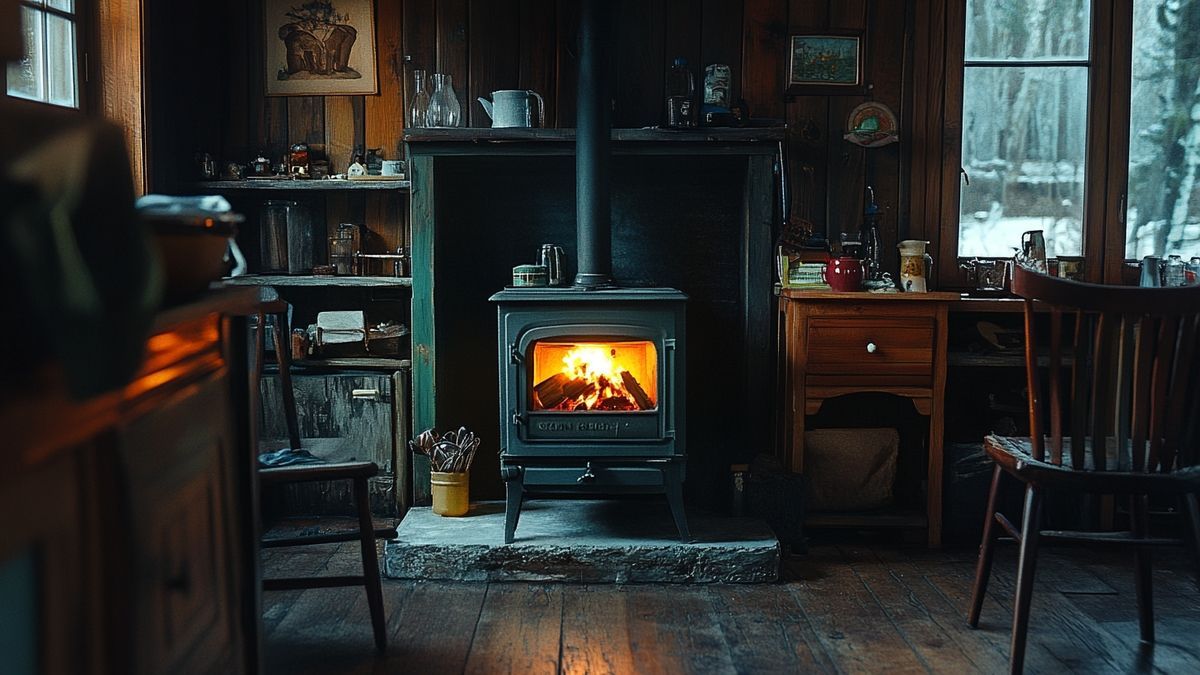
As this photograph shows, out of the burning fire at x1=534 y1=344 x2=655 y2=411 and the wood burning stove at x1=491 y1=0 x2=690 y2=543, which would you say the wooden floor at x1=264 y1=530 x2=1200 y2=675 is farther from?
the burning fire at x1=534 y1=344 x2=655 y2=411

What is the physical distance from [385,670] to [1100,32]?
312 cm

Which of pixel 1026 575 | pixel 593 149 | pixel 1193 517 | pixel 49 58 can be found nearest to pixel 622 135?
pixel 593 149

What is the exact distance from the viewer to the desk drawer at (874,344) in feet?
10.7

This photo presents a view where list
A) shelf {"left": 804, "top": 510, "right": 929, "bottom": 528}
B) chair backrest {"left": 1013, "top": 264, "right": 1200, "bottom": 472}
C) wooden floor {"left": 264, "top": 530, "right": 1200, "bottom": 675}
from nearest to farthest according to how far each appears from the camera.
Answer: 1. chair backrest {"left": 1013, "top": 264, "right": 1200, "bottom": 472}
2. wooden floor {"left": 264, "top": 530, "right": 1200, "bottom": 675}
3. shelf {"left": 804, "top": 510, "right": 929, "bottom": 528}

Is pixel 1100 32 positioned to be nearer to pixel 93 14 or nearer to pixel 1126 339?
pixel 1126 339

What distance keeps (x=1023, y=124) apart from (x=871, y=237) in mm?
691

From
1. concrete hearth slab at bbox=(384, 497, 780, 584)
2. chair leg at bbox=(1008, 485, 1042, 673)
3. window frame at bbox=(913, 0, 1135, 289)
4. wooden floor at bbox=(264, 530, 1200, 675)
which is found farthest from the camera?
window frame at bbox=(913, 0, 1135, 289)

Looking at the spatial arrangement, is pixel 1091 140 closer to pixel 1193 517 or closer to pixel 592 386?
pixel 1193 517

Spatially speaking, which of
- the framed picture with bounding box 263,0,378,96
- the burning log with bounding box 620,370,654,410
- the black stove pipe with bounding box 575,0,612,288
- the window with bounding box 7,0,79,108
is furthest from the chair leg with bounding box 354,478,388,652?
the framed picture with bounding box 263,0,378,96

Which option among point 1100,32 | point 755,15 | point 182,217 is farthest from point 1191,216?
point 182,217

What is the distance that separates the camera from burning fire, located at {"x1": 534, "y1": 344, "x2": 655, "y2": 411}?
312 centimetres

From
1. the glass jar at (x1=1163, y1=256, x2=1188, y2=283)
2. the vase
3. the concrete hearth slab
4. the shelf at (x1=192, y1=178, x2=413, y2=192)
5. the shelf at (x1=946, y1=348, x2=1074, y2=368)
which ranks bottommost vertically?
the concrete hearth slab

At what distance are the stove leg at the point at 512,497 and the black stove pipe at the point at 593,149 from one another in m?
0.63

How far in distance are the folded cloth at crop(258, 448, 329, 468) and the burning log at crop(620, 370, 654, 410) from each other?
0.97 m
